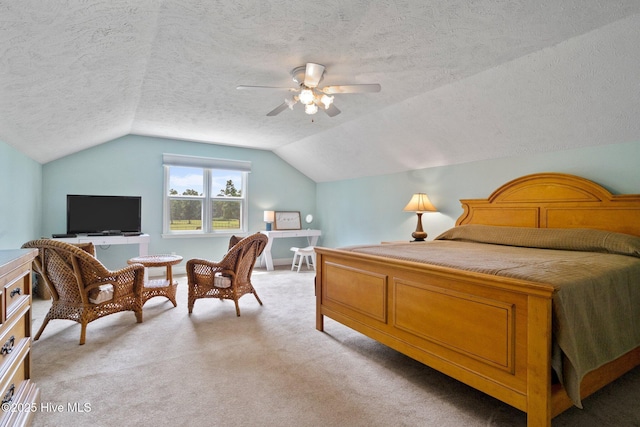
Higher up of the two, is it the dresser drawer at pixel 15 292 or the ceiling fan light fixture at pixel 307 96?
the ceiling fan light fixture at pixel 307 96

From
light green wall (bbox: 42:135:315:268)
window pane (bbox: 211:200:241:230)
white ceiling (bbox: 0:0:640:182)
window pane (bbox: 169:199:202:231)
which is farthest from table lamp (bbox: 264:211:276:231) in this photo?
white ceiling (bbox: 0:0:640:182)

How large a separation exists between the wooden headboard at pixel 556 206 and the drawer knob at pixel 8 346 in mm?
4272

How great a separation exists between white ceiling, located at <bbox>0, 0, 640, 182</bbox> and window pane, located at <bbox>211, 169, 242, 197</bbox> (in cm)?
178

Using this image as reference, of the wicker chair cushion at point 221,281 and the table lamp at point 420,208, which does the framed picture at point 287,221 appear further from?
the wicker chair cushion at point 221,281

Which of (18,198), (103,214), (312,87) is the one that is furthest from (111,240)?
(312,87)

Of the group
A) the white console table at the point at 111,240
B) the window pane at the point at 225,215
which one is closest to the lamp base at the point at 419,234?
the window pane at the point at 225,215

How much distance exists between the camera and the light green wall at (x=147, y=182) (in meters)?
4.91

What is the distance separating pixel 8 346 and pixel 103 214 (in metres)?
3.93

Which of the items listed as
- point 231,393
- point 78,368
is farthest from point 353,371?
point 78,368

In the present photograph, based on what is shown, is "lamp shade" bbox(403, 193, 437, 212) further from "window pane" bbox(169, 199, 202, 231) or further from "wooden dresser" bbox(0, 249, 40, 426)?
"wooden dresser" bbox(0, 249, 40, 426)

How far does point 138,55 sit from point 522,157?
3.90 meters

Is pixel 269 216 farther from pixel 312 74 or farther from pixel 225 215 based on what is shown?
pixel 312 74

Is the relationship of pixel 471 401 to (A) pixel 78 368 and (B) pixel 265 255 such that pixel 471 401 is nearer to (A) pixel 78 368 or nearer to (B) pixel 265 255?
(A) pixel 78 368

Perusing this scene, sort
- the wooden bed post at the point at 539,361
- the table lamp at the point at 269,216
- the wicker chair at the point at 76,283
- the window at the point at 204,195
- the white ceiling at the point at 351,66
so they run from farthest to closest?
the table lamp at the point at 269,216
the window at the point at 204,195
the wicker chair at the point at 76,283
the white ceiling at the point at 351,66
the wooden bed post at the point at 539,361
